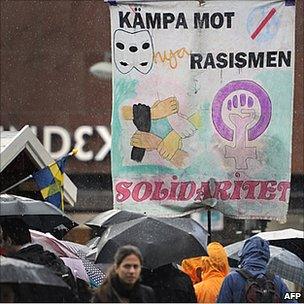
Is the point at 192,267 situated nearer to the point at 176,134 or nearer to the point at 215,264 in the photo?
the point at 215,264

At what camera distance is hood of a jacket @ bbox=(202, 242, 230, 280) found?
33.1 feet

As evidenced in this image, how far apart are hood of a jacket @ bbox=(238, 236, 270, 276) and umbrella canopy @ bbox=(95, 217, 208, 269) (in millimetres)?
405

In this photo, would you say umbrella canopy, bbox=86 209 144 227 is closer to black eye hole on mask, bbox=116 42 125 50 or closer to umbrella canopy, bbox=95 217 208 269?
umbrella canopy, bbox=95 217 208 269

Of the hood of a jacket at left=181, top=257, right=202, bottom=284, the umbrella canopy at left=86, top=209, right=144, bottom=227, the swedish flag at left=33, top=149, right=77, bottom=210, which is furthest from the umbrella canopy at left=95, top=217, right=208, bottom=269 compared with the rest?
the swedish flag at left=33, top=149, right=77, bottom=210

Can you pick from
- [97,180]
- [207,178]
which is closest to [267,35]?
[207,178]

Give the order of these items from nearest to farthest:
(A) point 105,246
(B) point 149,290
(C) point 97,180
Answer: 1. (B) point 149,290
2. (A) point 105,246
3. (C) point 97,180

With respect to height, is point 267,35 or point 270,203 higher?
point 267,35

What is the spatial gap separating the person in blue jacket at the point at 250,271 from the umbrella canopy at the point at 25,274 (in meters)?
1.49

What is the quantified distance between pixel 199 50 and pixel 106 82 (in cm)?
1495

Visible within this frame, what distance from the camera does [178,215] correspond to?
982 centimetres

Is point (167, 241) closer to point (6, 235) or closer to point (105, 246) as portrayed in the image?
point (105, 246)

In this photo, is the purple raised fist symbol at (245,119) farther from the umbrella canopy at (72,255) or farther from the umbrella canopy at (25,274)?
the umbrella canopy at (25,274)

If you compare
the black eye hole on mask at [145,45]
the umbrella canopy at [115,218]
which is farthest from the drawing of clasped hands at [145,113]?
the umbrella canopy at [115,218]

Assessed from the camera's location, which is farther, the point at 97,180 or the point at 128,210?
the point at 97,180
